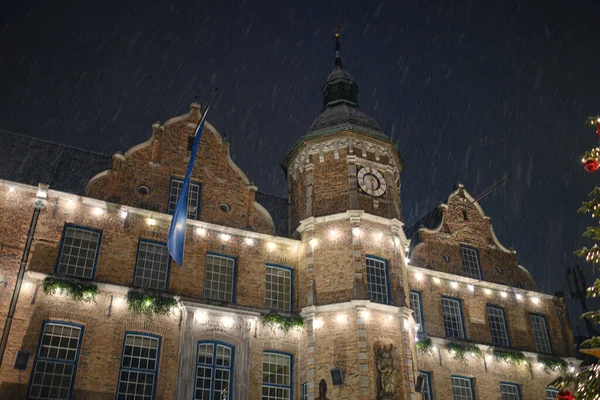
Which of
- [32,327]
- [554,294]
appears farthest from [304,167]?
[554,294]

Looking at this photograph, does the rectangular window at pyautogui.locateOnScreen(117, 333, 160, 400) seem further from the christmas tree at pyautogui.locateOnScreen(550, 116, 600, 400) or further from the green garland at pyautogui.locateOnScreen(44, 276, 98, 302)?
the christmas tree at pyautogui.locateOnScreen(550, 116, 600, 400)

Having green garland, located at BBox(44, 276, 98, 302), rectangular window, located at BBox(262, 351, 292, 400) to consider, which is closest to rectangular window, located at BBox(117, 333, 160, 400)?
green garland, located at BBox(44, 276, 98, 302)

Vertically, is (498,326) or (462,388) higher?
(498,326)

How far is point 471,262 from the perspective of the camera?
81.4 feet

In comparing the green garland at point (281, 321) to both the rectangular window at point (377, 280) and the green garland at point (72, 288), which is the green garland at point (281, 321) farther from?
the green garland at point (72, 288)

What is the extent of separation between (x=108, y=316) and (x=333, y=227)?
8388 mm

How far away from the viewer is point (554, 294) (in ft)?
84.1

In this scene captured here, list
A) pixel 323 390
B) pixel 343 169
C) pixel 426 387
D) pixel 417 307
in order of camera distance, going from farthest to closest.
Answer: pixel 417 307 < pixel 343 169 < pixel 426 387 < pixel 323 390

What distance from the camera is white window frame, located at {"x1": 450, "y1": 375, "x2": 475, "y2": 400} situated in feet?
69.5

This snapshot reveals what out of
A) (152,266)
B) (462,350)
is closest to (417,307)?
(462,350)

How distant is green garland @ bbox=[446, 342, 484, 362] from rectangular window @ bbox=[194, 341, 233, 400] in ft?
30.1

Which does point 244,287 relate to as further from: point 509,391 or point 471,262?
point 509,391

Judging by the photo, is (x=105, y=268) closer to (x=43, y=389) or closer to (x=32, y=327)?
(x=32, y=327)

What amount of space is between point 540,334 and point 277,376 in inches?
515
